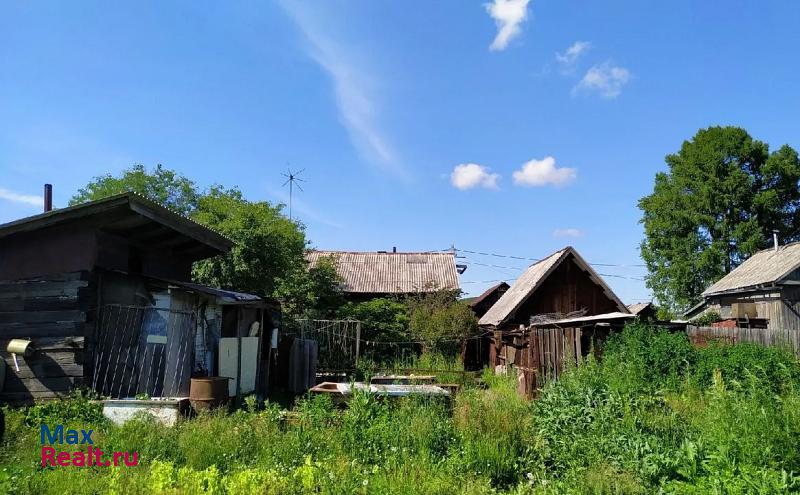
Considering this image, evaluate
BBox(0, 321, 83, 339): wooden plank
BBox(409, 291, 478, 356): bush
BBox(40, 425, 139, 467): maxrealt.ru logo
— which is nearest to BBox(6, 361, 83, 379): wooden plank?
BBox(0, 321, 83, 339): wooden plank

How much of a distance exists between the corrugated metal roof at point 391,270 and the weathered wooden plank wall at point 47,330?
19970 mm

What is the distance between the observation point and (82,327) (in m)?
10.3

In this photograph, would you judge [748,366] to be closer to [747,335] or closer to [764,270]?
[747,335]

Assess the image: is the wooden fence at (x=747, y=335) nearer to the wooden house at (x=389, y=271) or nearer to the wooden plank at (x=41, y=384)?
the wooden house at (x=389, y=271)

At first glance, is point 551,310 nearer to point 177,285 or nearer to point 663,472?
point 177,285

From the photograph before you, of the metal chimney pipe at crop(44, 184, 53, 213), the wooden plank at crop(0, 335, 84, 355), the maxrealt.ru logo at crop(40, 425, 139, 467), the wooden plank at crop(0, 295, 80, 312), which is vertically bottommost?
the maxrealt.ru logo at crop(40, 425, 139, 467)

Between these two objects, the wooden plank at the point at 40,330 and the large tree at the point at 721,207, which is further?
the large tree at the point at 721,207

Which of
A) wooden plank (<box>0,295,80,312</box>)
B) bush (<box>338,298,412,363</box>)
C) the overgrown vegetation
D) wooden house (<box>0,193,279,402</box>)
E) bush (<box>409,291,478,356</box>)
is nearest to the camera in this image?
the overgrown vegetation

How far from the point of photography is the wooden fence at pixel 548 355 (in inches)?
479

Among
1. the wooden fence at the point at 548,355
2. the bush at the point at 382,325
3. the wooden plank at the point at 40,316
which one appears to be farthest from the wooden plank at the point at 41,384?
the bush at the point at 382,325

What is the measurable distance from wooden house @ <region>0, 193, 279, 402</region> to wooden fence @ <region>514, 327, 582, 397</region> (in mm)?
7006

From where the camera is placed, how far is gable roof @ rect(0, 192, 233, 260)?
33.9 feet

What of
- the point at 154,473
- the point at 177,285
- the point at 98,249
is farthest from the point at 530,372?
the point at 98,249

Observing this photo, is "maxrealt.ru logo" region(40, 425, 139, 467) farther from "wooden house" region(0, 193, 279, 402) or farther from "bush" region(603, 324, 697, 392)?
"bush" region(603, 324, 697, 392)
